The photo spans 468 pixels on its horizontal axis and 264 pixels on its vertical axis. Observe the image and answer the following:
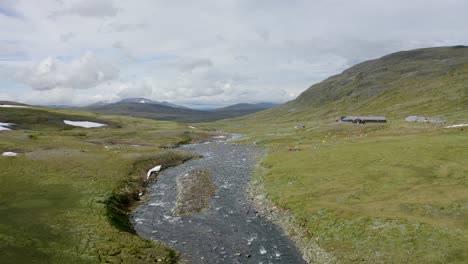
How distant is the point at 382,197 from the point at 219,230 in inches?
800

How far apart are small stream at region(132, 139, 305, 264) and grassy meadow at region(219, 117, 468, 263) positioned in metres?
4.11

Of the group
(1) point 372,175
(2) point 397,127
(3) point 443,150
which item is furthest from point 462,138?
(2) point 397,127

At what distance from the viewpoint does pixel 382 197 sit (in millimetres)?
40812

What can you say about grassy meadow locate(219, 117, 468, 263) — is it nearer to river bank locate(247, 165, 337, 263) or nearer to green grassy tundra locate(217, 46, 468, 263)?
green grassy tundra locate(217, 46, 468, 263)

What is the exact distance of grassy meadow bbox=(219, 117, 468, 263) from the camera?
28953 millimetres

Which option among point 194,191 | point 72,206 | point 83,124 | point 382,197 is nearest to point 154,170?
point 194,191

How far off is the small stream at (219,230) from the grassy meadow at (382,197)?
13.5 ft

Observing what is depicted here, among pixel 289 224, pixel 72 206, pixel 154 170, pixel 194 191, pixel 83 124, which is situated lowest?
pixel 289 224

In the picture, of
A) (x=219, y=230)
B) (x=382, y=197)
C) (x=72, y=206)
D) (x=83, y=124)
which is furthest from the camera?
(x=83, y=124)

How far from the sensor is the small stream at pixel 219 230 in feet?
101

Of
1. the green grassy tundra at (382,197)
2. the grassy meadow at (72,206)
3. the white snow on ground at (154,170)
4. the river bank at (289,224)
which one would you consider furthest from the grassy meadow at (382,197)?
the white snow on ground at (154,170)

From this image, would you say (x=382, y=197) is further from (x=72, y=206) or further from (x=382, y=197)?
(x=72, y=206)

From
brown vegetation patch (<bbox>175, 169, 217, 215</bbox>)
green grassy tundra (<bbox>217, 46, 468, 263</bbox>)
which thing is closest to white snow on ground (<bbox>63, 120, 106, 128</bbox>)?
brown vegetation patch (<bbox>175, 169, 217, 215</bbox>)

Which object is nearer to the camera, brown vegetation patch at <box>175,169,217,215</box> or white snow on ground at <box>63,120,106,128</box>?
brown vegetation patch at <box>175,169,217,215</box>
